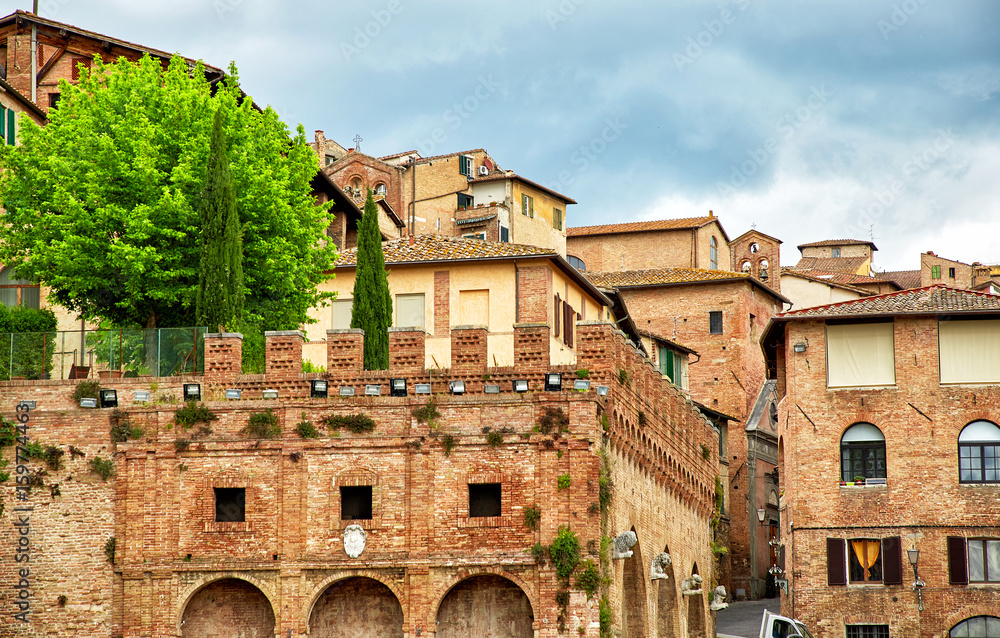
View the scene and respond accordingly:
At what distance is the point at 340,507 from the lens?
29.7m

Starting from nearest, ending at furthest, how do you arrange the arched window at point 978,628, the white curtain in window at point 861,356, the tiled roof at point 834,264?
the arched window at point 978,628, the white curtain in window at point 861,356, the tiled roof at point 834,264

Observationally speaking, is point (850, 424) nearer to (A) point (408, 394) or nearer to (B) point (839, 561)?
(B) point (839, 561)

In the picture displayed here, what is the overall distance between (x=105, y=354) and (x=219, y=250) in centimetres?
352

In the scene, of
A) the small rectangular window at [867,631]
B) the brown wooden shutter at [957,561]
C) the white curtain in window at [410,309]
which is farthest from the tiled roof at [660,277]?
the small rectangular window at [867,631]

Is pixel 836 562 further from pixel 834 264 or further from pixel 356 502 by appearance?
pixel 834 264

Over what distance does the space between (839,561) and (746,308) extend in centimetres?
2469

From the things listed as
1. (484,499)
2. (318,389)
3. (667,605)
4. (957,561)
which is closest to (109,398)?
(318,389)

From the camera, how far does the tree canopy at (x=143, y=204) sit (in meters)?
34.8

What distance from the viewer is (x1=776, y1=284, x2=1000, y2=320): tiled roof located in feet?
137

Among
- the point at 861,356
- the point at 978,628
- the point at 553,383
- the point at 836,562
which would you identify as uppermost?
the point at 861,356

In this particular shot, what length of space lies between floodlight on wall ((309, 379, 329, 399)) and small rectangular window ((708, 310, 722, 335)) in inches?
1459

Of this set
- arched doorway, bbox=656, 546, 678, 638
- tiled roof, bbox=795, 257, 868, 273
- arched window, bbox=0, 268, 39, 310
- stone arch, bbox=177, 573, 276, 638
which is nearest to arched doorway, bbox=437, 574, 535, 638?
stone arch, bbox=177, 573, 276, 638

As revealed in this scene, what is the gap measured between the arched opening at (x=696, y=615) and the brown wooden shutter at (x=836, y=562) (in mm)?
3848

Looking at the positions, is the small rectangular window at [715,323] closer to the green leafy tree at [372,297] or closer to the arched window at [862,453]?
the arched window at [862,453]
